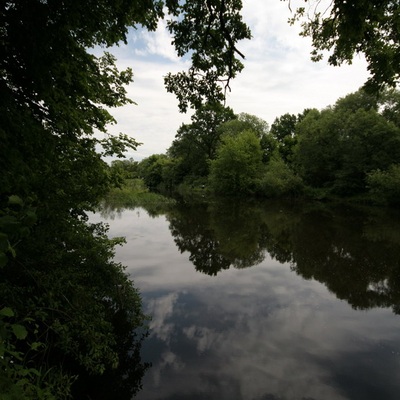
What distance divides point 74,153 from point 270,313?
24.5ft

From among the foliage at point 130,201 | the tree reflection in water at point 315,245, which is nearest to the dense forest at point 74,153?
→ the tree reflection in water at point 315,245

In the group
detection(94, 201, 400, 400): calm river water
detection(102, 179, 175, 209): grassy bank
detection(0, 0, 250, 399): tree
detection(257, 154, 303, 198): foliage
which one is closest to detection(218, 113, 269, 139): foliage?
detection(257, 154, 303, 198): foliage

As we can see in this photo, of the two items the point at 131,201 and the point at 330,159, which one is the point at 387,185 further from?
the point at 131,201

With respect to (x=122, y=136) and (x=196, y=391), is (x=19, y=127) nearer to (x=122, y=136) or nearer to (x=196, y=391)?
(x=122, y=136)

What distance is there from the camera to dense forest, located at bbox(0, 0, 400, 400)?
149 inches

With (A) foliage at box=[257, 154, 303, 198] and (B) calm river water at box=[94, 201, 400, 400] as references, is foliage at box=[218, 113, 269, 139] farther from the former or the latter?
(B) calm river water at box=[94, 201, 400, 400]

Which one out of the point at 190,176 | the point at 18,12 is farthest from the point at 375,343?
the point at 190,176

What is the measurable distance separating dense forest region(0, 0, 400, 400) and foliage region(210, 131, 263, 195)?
36187mm

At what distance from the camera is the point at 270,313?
9445 millimetres

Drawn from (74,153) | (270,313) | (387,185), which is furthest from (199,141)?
(74,153)

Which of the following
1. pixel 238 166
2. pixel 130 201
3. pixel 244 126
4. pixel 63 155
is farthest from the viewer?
pixel 244 126

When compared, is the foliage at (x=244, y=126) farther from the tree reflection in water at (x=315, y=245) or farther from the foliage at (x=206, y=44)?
the foliage at (x=206, y=44)

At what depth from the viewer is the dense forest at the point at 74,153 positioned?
3.79 m

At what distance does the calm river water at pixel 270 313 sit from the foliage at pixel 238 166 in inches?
1014
